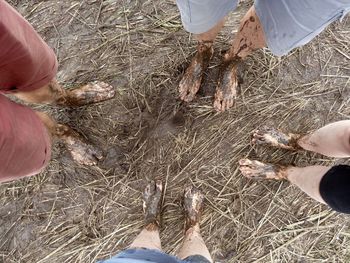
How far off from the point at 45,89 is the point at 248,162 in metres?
0.71

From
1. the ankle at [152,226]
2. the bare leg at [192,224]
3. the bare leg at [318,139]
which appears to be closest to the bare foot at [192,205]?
the bare leg at [192,224]

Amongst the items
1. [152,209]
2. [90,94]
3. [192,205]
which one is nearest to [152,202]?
[152,209]

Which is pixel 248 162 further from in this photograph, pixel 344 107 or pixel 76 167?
pixel 76 167

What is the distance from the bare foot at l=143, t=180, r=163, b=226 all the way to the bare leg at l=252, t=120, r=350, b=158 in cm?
38

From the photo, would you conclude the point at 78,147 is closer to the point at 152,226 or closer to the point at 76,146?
the point at 76,146

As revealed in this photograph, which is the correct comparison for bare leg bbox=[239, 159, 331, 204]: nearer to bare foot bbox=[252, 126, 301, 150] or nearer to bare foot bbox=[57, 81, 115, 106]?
bare foot bbox=[252, 126, 301, 150]

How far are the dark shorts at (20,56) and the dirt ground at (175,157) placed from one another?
0.50m

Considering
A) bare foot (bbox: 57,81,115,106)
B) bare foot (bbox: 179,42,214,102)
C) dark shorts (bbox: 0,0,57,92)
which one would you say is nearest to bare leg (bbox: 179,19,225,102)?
bare foot (bbox: 179,42,214,102)

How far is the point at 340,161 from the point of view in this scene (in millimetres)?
1440

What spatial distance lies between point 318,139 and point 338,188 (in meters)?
0.23

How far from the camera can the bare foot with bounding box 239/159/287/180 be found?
1.39 m

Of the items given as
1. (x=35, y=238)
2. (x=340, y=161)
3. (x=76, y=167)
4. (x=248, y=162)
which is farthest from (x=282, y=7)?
(x=35, y=238)

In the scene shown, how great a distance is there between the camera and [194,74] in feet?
4.66

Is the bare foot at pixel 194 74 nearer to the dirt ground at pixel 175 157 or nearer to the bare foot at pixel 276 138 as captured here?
the dirt ground at pixel 175 157
